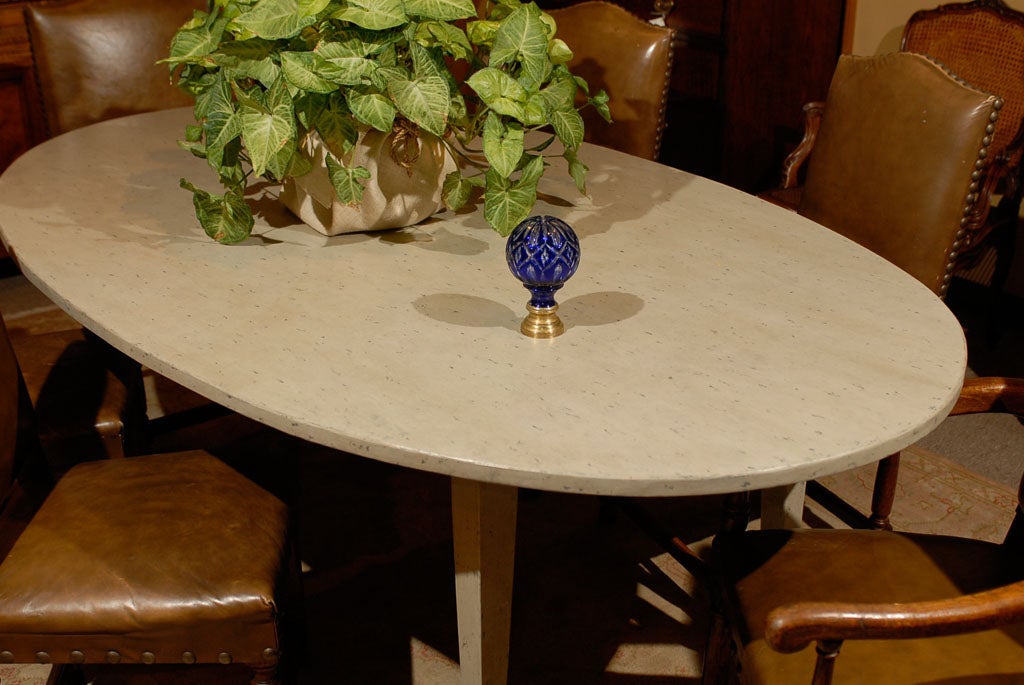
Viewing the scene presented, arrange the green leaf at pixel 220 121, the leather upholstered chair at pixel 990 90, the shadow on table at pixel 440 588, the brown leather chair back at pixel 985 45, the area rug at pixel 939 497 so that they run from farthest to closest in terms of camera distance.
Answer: the brown leather chair back at pixel 985 45
the leather upholstered chair at pixel 990 90
the area rug at pixel 939 497
the shadow on table at pixel 440 588
the green leaf at pixel 220 121

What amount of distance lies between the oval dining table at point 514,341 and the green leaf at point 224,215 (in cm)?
3

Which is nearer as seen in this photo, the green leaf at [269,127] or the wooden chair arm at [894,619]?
the wooden chair arm at [894,619]

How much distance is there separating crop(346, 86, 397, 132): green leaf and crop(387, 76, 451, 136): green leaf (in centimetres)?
2

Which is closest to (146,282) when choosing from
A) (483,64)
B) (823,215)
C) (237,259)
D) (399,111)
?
(237,259)

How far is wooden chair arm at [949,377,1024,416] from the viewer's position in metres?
1.33

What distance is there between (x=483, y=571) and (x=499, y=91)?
2.17 ft

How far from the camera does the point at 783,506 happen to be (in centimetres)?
167

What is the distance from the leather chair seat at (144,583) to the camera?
1242 millimetres

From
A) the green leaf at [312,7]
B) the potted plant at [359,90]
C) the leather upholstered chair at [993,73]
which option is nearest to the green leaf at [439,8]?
the potted plant at [359,90]

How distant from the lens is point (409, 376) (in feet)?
3.87

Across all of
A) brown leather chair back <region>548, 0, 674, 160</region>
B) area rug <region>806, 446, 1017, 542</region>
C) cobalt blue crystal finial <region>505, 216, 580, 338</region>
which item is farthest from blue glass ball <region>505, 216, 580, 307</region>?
area rug <region>806, 446, 1017, 542</region>

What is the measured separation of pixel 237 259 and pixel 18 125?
2.22m

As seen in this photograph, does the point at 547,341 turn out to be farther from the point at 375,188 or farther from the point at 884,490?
the point at 884,490

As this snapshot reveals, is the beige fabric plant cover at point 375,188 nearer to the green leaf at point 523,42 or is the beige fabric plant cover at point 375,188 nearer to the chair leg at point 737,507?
the green leaf at point 523,42
